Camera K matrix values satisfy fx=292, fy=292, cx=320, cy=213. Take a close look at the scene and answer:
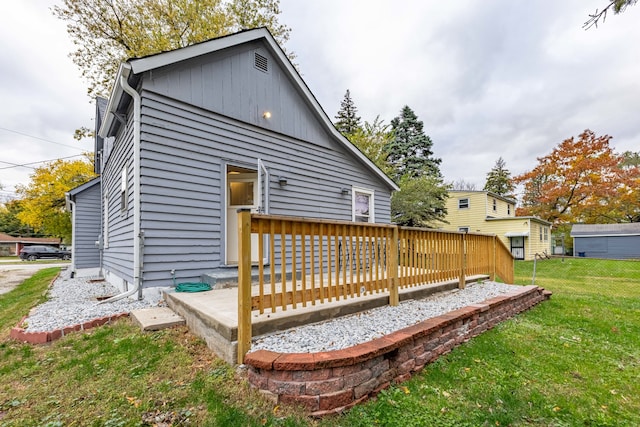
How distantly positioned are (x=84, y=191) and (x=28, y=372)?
8172 millimetres

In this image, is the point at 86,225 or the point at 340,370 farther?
the point at 86,225

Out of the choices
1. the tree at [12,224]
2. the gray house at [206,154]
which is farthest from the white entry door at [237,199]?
the tree at [12,224]

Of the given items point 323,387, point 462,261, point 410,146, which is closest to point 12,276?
point 323,387

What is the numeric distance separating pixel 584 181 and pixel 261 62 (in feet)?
80.4

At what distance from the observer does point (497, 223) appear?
18.5 meters

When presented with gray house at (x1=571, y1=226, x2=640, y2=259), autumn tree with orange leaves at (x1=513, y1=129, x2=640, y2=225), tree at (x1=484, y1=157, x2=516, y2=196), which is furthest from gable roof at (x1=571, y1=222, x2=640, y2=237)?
tree at (x1=484, y1=157, x2=516, y2=196)

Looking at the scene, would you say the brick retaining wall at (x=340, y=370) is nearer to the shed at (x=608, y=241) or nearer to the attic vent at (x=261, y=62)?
the attic vent at (x=261, y=62)

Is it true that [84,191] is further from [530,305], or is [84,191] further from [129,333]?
[530,305]

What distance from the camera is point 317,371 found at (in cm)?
200

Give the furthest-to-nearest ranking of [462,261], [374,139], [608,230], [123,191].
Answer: [608,230]
[374,139]
[123,191]
[462,261]

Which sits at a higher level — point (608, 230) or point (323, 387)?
point (608, 230)

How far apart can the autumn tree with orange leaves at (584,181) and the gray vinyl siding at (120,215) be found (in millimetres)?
25921

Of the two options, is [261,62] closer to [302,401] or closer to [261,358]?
[261,358]

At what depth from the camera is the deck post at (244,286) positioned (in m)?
2.22
